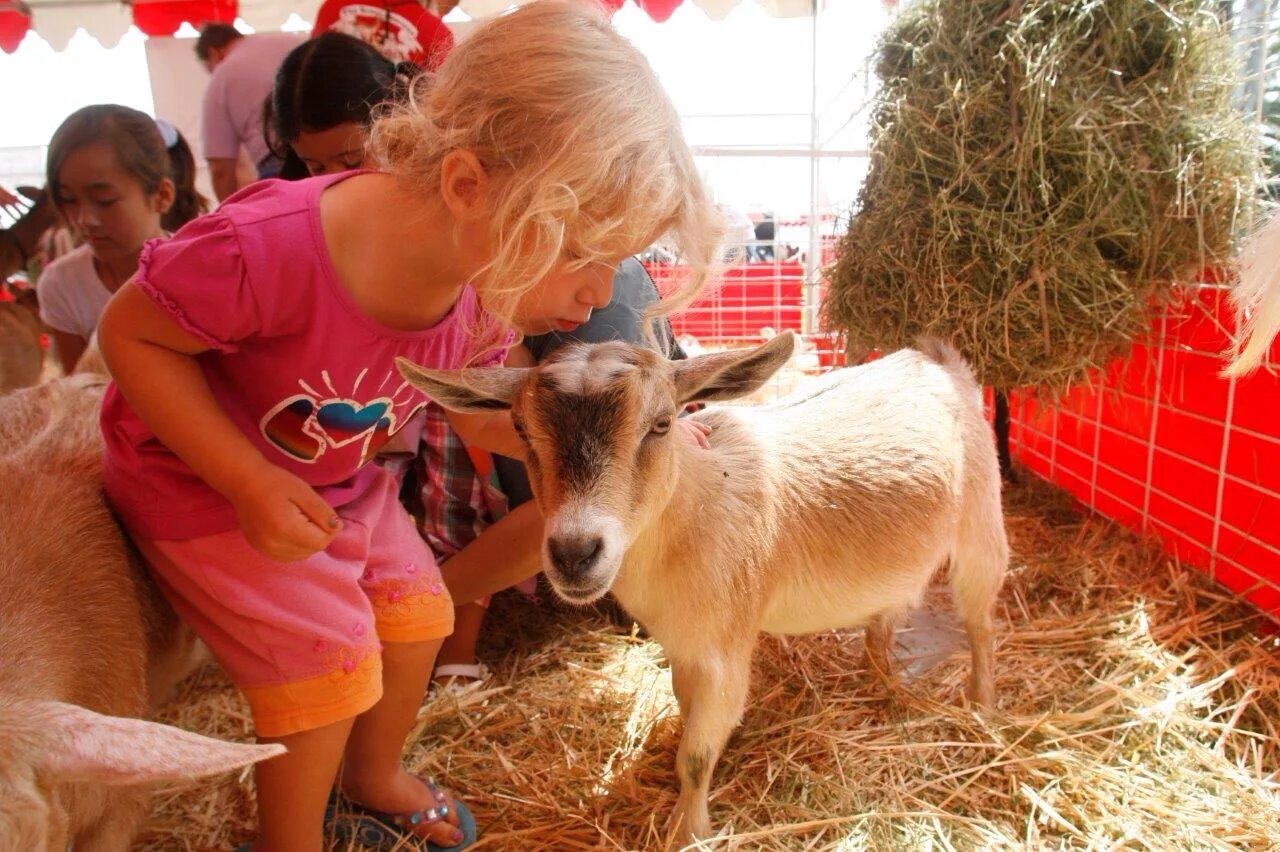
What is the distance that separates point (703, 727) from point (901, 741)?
2.53 feet

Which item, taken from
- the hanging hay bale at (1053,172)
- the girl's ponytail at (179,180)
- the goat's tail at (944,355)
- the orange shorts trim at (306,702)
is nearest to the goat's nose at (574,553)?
the orange shorts trim at (306,702)

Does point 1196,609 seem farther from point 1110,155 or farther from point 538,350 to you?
point 538,350

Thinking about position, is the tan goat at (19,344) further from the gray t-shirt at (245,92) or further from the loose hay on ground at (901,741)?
the loose hay on ground at (901,741)

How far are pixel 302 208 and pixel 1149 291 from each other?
3147mm

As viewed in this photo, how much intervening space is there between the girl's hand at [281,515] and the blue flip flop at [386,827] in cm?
90

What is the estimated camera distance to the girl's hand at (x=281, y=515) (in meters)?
1.63

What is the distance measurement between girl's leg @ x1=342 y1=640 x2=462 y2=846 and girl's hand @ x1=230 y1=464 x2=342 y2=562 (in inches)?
21.1

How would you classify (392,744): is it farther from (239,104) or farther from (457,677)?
(239,104)

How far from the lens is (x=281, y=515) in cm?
163

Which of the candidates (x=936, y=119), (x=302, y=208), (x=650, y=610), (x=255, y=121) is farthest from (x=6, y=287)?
(x=936, y=119)

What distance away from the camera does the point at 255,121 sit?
12.9 ft

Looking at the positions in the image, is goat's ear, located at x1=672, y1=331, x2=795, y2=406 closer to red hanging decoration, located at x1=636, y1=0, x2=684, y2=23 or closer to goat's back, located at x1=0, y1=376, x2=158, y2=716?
goat's back, located at x1=0, y1=376, x2=158, y2=716

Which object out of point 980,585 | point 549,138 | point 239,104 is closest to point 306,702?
point 549,138

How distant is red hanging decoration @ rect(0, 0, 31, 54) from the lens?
6169mm
